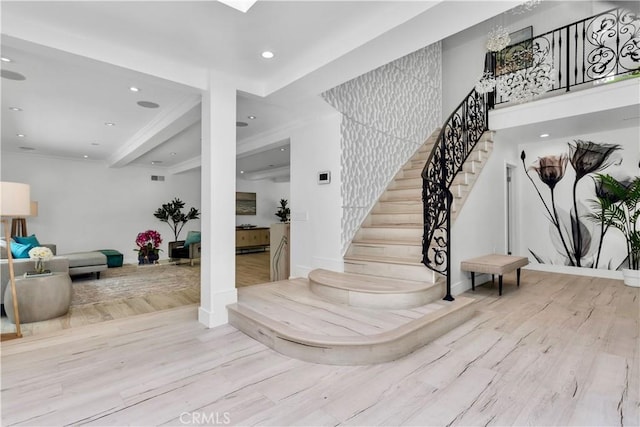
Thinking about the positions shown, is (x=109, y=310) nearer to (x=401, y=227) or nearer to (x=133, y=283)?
(x=133, y=283)

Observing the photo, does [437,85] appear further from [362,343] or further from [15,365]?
[15,365]

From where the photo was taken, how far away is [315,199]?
176 inches

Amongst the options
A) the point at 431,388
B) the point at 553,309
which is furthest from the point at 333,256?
the point at 553,309

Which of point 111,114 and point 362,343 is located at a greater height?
point 111,114

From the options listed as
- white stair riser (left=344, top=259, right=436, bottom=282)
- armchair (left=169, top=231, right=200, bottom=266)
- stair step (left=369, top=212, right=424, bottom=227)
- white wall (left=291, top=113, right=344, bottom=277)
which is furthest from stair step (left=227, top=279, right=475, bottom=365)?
armchair (left=169, top=231, right=200, bottom=266)

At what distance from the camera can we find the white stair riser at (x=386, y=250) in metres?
3.82

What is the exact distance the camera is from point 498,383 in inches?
80.7

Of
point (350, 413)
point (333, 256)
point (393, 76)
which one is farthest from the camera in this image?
point (393, 76)

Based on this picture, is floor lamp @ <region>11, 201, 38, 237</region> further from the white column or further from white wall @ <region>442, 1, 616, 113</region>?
white wall @ <region>442, 1, 616, 113</region>

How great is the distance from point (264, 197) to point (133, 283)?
630 centimetres

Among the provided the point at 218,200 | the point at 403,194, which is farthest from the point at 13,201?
the point at 403,194

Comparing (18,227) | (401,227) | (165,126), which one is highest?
(165,126)

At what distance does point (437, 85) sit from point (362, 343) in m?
5.94

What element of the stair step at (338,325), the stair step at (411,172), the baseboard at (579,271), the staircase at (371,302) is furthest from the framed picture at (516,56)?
the stair step at (338,325)
